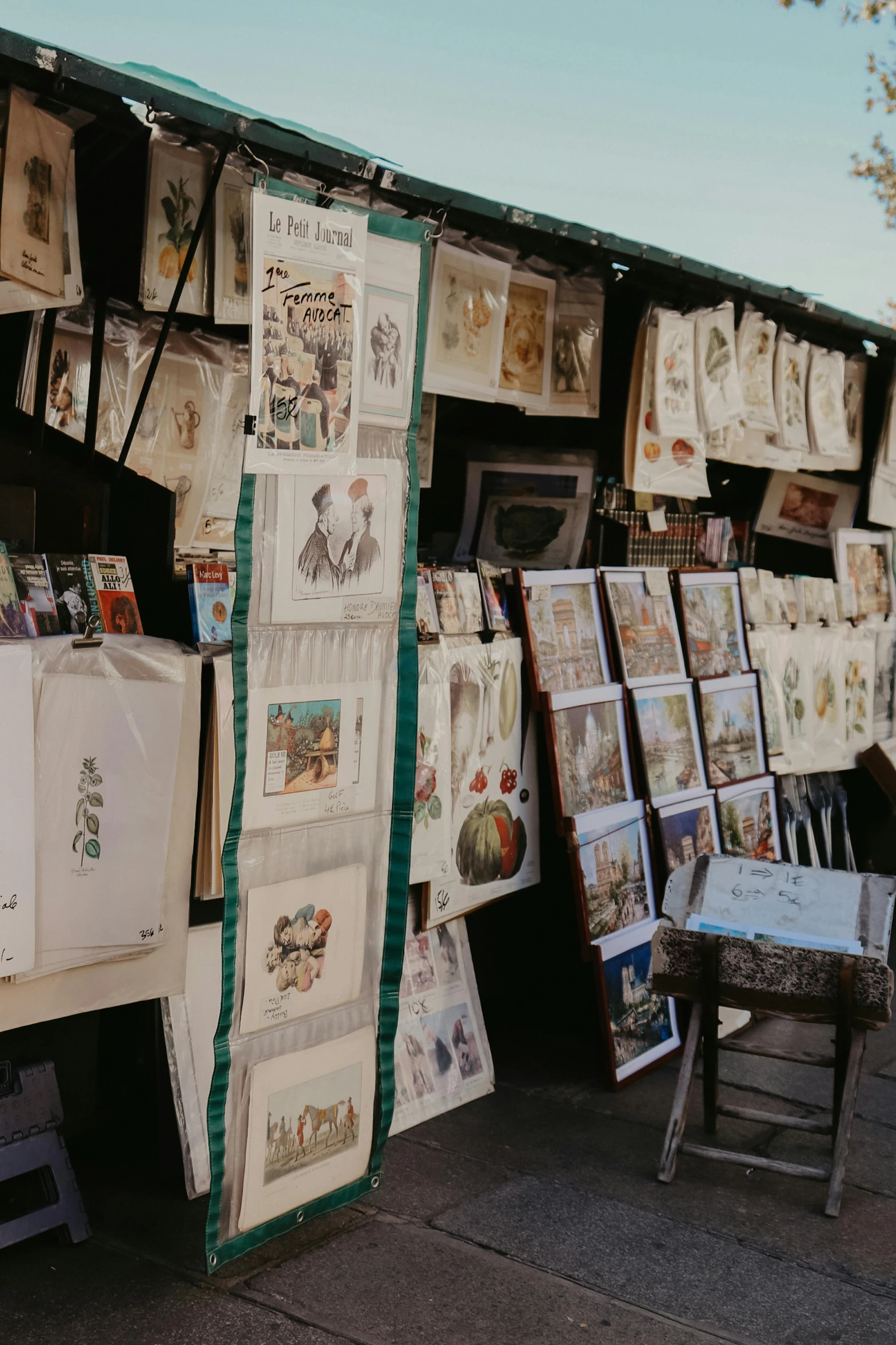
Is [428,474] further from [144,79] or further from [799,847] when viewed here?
[799,847]

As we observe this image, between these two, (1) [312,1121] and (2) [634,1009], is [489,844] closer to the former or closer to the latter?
(2) [634,1009]

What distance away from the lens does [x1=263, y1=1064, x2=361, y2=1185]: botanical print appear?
3232mm

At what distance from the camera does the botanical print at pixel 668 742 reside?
5.02 metres

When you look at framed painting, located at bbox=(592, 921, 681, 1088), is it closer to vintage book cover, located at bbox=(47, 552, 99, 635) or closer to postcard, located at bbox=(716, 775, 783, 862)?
postcard, located at bbox=(716, 775, 783, 862)

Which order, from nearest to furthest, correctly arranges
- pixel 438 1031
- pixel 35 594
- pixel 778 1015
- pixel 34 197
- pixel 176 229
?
pixel 34 197, pixel 35 594, pixel 176 229, pixel 778 1015, pixel 438 1031

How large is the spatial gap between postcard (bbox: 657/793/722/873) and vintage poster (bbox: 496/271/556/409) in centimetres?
169

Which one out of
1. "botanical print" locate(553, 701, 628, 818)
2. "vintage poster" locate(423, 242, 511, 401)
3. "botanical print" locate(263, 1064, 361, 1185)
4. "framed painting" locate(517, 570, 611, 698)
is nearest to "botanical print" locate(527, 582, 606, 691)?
"framed painting" locate(517, 570, 611, 698)

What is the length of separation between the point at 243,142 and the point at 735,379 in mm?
2667

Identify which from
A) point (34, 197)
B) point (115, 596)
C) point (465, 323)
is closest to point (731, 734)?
point (465, 323)

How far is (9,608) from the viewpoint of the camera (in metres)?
3.10

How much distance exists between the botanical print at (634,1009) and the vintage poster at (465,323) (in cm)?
211

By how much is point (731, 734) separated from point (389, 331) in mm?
2884

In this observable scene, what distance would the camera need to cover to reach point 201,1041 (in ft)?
12.0

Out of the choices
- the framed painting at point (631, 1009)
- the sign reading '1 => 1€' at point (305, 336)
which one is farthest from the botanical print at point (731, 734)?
Answer: the sign reading '1 => 1€' at point (305, 336)
